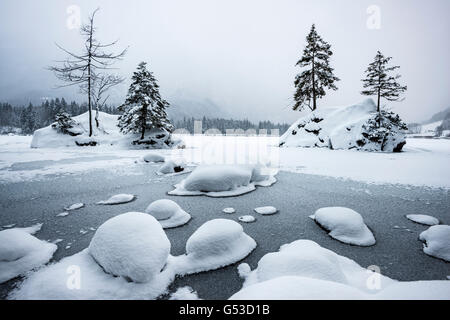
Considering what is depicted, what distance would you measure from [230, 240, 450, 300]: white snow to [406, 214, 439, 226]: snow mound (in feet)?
5.70

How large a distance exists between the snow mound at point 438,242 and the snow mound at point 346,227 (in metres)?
0.49

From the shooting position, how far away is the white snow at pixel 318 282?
1.33 m

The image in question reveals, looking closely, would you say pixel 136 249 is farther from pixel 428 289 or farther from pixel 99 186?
pixel 99 186

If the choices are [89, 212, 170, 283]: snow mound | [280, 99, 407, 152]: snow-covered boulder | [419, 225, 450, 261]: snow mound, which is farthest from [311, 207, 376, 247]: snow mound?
[280, 99, 407, 152]: snow-covered boulder

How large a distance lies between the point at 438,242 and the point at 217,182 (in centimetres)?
325

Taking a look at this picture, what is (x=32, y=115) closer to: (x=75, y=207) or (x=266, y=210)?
(x=75, y=207)

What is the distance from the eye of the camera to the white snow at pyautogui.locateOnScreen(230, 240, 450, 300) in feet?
4.38

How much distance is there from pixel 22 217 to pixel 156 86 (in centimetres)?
1353

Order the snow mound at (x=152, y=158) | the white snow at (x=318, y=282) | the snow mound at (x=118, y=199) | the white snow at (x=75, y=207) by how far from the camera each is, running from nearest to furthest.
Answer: the white snow at (x=318, y=282), the white snow at (x=75, y=207), the snow mound at (x=118, y=199), the snow mound at (x=152, y=158)

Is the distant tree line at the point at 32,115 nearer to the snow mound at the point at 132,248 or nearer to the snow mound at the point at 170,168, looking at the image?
the snow mound at the point at 170,168

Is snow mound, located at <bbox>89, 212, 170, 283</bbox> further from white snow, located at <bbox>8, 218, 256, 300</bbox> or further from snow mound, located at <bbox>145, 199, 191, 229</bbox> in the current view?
snow mound, located at <bbox>145, 199, 191, 229</bbox>

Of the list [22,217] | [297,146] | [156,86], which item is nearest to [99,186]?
[22,217]

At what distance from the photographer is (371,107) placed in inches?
591

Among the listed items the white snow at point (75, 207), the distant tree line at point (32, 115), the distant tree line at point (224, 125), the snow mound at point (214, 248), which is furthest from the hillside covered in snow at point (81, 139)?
the distant tree line at point (224, 125)
